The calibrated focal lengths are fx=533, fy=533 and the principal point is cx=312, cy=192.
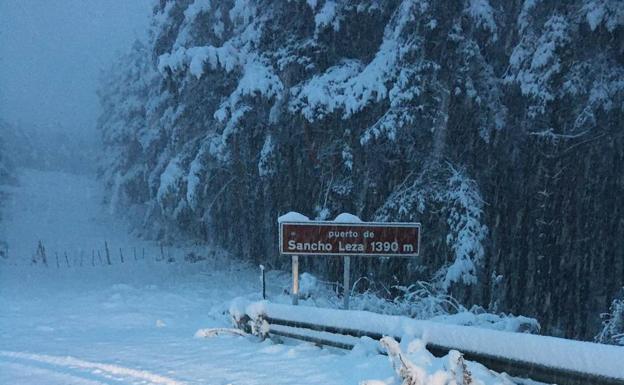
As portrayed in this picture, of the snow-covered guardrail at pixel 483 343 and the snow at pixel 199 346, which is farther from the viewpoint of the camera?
the snow at pixel 199 346

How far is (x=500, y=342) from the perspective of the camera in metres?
4.64

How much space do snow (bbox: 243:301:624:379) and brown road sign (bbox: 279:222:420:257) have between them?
5.50 ft

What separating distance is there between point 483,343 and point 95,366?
164 inches

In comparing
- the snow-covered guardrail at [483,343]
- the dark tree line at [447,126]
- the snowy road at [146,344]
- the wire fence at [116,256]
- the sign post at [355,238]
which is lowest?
the wire fence at [116,256]

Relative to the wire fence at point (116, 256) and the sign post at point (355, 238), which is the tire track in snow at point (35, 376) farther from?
the wire fence at point (116, 256)

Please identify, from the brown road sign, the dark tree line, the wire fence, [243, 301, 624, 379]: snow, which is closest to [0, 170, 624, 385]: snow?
[243, 301, 624, 379]: snow

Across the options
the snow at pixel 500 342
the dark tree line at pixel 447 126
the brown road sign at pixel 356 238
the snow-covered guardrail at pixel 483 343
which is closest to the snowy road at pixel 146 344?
the snow-covered guardrail at pixel 483 343

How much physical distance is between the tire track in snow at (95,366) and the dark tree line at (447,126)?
720 centimetres

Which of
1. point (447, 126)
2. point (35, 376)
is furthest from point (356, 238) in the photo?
point (447, 126)

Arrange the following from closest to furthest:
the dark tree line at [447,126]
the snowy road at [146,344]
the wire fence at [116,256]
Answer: the snowy road at [146,344]
the dark tree line at [447,126]
the wire fence at [116,256]

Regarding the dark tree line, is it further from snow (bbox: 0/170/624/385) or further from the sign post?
snow (bbox: 0/170/624/385)

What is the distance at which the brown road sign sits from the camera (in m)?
7.99

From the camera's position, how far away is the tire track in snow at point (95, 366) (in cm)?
537

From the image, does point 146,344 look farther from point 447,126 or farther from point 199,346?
point 447,126
